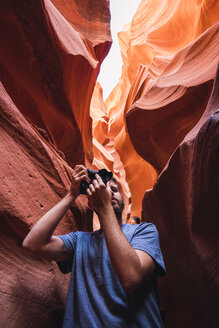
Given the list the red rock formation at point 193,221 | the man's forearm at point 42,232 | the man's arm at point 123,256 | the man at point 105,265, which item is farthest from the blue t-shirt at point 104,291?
the red rock formation at point 193,221

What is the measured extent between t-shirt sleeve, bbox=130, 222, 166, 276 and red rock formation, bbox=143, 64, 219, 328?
0.46m

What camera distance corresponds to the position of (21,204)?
5.75ft

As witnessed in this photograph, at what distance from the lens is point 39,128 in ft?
9.17

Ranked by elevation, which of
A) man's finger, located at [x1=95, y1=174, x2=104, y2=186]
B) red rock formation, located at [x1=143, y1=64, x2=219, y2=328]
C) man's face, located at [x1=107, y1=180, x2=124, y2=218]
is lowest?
red rock formation, located at [x1=143, y1=64, x2=219, y2=328]

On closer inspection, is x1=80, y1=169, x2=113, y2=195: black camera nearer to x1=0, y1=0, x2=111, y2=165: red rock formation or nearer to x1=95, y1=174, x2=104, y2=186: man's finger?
x1=95, y1=174, x2=104, y2=186: man's finger

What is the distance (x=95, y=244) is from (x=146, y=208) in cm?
174

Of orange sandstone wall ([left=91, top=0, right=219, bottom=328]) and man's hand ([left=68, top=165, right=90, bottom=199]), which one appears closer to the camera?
man's hand ([left=68, top=165, right=90, bottom=199])

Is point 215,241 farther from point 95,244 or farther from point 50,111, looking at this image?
point 50,111

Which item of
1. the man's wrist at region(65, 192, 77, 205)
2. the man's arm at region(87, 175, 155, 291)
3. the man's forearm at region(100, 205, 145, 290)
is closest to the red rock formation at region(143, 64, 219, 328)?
the man's arm at region(87, 175, 155, 291)

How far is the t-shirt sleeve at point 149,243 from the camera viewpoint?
1364 mm

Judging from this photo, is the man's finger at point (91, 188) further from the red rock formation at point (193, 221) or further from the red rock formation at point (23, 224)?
the red rock formation at point (193, 221)

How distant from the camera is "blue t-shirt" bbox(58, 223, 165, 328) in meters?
1.23

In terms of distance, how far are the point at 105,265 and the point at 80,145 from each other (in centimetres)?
300

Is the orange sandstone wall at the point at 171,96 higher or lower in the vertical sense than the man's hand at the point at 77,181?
lower
